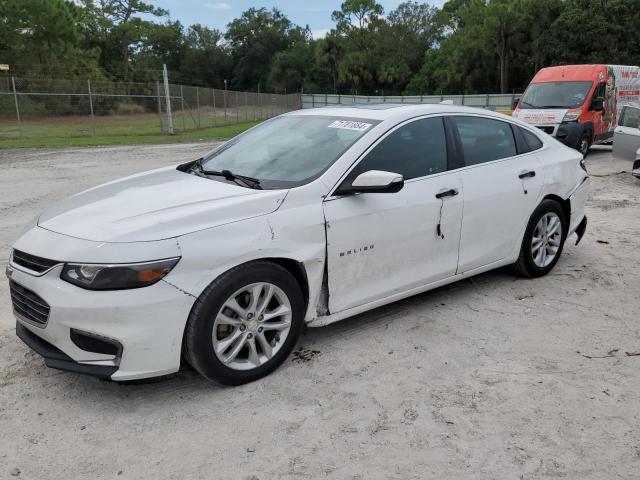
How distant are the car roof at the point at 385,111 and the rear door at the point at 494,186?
124 mm

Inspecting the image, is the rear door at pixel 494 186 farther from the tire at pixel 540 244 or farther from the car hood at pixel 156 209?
the car hood at pixel 156 209

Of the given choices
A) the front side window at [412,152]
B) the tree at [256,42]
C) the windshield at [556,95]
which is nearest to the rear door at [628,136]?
the windshield at [556,95]

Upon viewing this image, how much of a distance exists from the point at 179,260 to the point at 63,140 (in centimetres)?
2155

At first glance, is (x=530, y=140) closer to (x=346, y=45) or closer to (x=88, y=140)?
(x=88, y=140)

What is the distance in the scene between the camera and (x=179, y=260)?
3.01m

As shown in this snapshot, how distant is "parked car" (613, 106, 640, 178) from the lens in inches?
414

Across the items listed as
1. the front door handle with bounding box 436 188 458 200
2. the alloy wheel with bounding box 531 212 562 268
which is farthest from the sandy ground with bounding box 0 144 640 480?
the front door handle with bounding box 436 188 458 200

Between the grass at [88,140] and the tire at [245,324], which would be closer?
the tire at [245,324]

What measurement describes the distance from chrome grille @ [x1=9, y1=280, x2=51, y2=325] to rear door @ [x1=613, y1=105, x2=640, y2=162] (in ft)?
34.3

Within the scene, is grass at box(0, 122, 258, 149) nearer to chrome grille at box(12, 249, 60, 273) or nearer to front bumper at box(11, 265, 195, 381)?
chrome grille at box(12, 249, 60, 273)

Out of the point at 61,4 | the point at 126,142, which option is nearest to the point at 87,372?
the point at 126,142

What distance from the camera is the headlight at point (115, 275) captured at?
115 inches

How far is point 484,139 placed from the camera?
470 centimetres

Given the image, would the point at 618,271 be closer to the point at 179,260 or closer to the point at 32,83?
the point at 179,260
